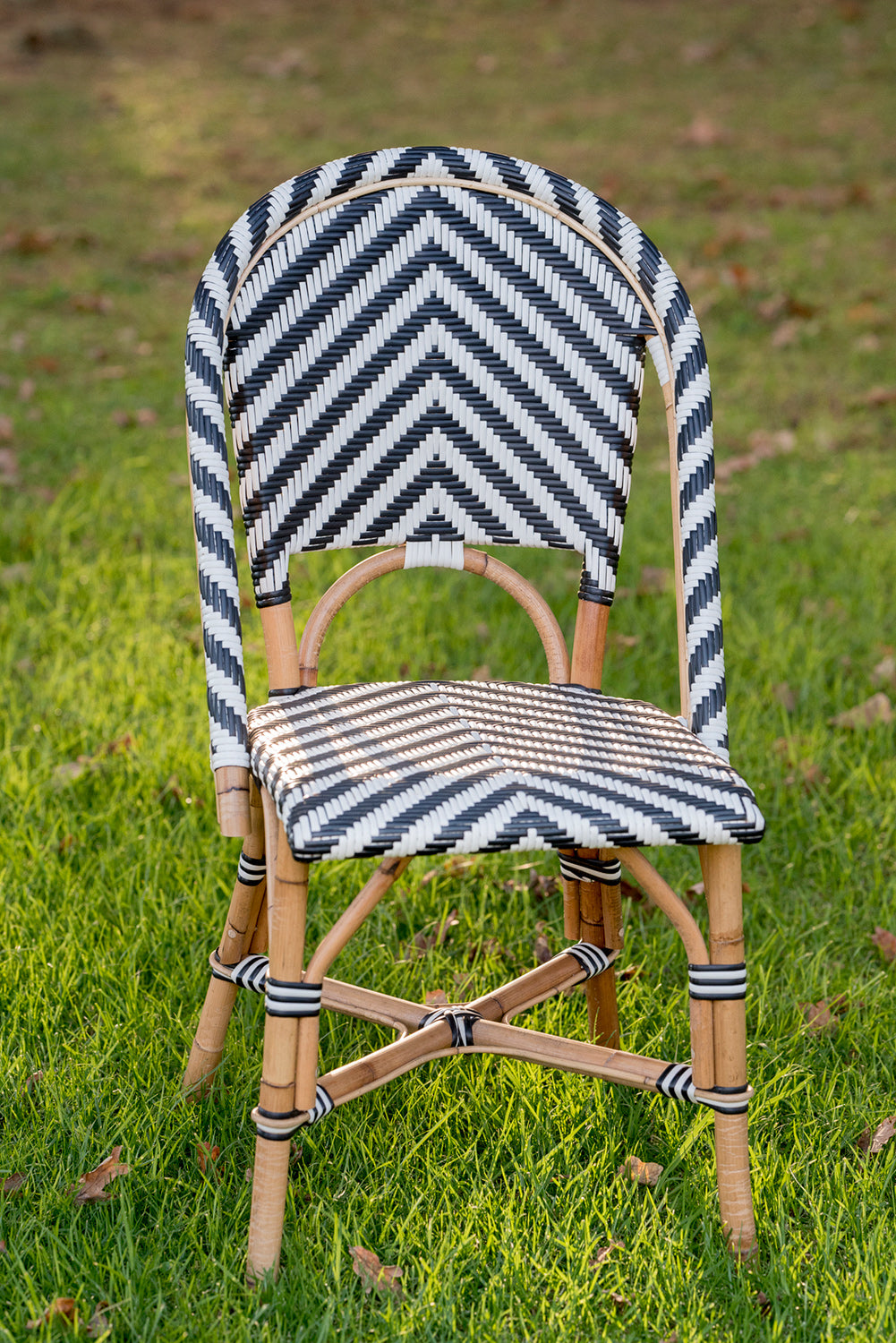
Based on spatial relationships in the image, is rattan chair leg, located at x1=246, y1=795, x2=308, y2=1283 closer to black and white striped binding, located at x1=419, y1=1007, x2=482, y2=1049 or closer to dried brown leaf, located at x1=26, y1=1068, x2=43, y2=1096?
black and white striped binding, located at x1=419, y1=1007, x2=482, y2=1049

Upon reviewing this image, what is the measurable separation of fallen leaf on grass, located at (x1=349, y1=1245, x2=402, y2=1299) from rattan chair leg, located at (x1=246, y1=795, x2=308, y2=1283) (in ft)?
0.37

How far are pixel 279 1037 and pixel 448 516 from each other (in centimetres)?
77

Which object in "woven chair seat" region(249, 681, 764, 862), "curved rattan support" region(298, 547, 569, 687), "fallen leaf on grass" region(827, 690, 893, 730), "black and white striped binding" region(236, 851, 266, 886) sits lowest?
"fallen leaf on grass" region(827, 690, 893, 730)

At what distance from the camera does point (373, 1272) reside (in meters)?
1.56

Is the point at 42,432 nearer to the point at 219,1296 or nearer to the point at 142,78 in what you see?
the point at 219,1296

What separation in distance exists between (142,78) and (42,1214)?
9.15 metres

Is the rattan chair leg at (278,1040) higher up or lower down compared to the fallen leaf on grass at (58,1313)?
higher up

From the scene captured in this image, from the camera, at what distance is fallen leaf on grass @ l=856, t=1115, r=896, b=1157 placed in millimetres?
1815

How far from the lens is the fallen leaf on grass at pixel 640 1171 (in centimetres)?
173

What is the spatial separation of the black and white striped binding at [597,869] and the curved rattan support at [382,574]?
251 millimetres

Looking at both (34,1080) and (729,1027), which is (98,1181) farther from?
(729,1027)

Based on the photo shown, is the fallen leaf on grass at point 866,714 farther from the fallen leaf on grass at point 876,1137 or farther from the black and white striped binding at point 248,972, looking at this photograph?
the black and white striped binding at point 248,972

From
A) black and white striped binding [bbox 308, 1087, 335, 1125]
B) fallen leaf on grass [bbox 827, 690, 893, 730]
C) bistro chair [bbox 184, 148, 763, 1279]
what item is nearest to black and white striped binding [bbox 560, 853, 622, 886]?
bistro chair [bbox 184, 148, 763, 1279]

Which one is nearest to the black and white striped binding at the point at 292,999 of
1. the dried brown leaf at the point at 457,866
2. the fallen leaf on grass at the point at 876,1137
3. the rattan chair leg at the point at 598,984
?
the rattan chair leg at the point at 598,984
